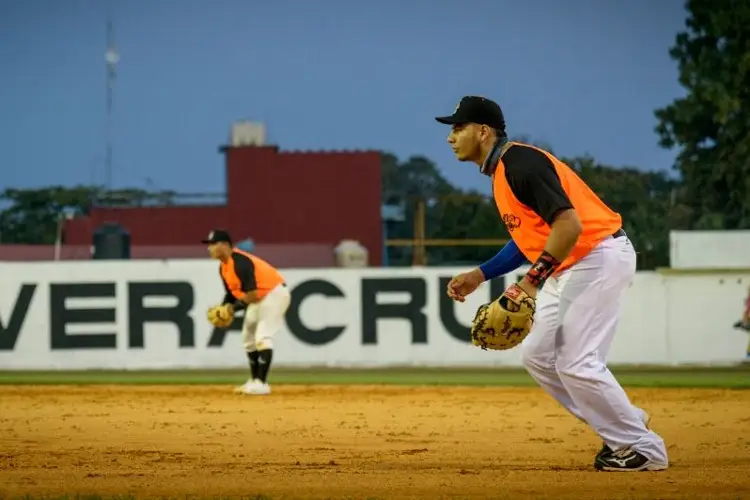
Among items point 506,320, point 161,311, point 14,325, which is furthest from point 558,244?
point 14,325

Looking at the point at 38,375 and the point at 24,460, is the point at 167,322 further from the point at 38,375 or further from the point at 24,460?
the point at 24,460

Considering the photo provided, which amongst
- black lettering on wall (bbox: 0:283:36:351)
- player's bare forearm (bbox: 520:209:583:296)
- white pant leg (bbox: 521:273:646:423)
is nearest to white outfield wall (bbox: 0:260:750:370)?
black lettering on wall (bbox: 0:283:36:351)

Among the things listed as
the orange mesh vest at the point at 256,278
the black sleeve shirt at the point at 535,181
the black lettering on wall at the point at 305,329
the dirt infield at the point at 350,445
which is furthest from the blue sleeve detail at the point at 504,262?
the black lettering on wall at the point at 305,329

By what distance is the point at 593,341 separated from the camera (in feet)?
28.9

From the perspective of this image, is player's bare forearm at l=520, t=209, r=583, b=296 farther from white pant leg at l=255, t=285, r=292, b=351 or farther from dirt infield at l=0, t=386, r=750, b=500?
white pant leg at l=255, t=285, r=292, b=351

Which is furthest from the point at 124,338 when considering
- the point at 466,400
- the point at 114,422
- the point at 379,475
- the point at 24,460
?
the point at 379,475

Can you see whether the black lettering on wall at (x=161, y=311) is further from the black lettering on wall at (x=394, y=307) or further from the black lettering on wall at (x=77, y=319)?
the black lettering on wall at (x=394, y=307)

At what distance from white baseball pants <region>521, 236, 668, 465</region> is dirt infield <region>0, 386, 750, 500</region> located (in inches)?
11.5

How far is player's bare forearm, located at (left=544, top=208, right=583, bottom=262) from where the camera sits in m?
8.27

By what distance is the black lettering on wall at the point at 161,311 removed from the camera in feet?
81.7

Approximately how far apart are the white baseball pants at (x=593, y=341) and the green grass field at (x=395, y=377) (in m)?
10.9

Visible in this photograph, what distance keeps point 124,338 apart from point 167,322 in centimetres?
77

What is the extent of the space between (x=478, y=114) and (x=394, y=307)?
1630 cm

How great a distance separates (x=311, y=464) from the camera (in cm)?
995
